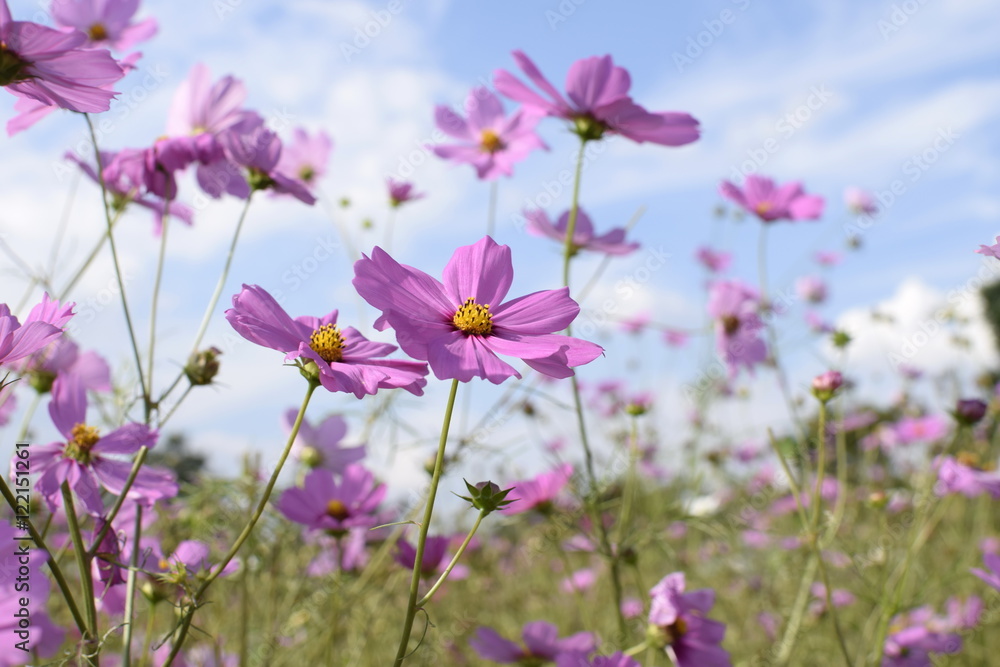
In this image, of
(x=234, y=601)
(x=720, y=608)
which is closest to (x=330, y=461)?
(x=234, y=601)

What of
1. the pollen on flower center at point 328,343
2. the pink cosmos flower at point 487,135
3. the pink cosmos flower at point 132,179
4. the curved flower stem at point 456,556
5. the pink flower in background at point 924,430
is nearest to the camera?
the curved flower stem at point 456,556

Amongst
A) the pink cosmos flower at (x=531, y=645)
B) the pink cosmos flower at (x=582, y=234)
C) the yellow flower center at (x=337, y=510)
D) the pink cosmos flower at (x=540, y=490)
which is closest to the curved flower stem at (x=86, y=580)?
the yellow flower center at (x=337, y=510)

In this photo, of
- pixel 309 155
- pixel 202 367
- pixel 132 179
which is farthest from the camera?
pixel 309 155

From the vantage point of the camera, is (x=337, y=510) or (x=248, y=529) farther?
(x=337, y=510)

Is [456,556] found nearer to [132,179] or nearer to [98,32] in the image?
[132,179]

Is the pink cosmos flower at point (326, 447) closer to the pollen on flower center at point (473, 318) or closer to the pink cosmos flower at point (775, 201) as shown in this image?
the pollen on flower center at point (473, 318)

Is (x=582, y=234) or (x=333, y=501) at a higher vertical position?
(x=582, y=234)

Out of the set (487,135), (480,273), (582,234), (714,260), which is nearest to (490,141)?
(487,135)
